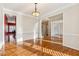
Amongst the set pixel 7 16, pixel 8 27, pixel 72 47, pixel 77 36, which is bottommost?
pixel 72 47

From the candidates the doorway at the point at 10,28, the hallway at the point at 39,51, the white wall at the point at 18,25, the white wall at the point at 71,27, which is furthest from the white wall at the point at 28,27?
the white wall at the point at 71,27

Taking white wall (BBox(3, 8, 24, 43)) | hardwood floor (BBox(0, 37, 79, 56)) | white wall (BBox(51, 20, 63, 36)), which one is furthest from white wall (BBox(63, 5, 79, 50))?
white wall (BBox(3, 8, 24, 43))

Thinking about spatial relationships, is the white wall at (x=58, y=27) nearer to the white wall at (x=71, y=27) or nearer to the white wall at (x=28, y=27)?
the white wall at (x=71, y=27)

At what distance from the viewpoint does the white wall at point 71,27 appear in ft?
11.7

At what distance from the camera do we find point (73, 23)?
3676mm

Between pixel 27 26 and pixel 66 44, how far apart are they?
3.42 meters

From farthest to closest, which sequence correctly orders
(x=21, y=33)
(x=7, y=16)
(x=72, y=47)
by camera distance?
(x=21, y=33), (x=7, y=16), (x=72, y=47)

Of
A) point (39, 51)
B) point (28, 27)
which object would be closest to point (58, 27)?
point (28, 27)

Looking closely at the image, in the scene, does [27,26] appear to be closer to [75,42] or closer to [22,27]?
[22,27]

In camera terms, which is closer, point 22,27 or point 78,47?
point 78,47

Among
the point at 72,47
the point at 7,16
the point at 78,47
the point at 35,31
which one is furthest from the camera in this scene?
the point at 35,31

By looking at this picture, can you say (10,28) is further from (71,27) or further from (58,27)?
(71,27)

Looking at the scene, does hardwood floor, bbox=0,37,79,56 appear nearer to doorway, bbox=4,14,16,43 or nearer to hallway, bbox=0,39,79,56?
hallway, bbox=0,39,79,56

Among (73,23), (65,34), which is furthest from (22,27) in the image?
(73,23)
